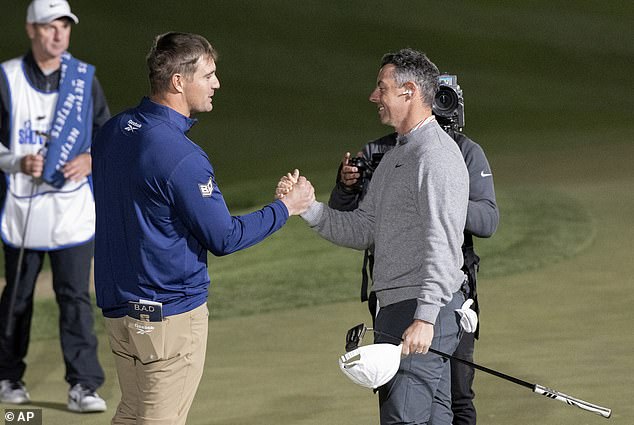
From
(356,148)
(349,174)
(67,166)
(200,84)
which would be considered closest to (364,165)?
(349,174)

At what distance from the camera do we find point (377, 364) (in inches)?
160

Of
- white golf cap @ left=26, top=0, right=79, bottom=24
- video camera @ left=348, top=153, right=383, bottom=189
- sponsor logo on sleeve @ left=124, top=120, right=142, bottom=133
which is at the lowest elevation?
video camera @ left=348, top=153, right=383, bottom=189

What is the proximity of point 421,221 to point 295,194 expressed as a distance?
505mm

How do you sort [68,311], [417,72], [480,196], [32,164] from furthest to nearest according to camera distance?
[68,311] < [32,164] < [480,196] < [417,72]

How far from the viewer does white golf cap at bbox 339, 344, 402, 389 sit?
4.06 m

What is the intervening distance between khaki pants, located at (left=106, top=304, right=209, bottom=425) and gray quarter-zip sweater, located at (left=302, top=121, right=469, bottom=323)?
63 cm

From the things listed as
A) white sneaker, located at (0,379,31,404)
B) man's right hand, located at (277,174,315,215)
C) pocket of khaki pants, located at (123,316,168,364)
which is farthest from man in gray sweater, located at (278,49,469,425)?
white sneaker, located at (0,379,31,404)

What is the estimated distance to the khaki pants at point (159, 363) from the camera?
4148mm

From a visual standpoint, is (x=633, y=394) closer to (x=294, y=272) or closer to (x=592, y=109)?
(x=294, y=272)

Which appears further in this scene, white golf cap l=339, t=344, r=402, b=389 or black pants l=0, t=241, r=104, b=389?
black pants l=0, t=241, r=104, b=389

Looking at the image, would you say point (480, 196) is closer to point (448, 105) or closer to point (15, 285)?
point (448, 105)

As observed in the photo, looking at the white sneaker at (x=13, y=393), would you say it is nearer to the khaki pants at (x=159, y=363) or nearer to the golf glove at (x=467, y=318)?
the khaki pants at (x=159, y=363)

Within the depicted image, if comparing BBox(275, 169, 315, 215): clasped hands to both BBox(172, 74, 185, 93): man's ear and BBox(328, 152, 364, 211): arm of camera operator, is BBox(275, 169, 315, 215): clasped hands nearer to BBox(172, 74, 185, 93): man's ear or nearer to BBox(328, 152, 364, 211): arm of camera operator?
BBox(328, 152, 364, 211): arm of camera operator

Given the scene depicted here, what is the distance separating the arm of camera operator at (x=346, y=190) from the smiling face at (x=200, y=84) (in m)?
0.83
